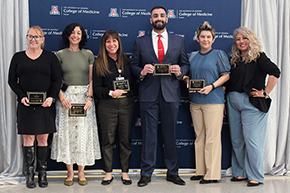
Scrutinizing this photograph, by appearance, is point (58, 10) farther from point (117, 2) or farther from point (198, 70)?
point (198, 70)

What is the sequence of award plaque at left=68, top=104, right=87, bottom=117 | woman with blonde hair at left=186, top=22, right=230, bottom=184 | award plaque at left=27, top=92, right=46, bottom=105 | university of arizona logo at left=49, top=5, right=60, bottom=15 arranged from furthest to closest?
1. university of arizona logo at left=49, top=5, right=60, bottom=15
2. woman with blonde hair at left=186, top=22, right=230, bottom=184
3. award plaque at left=68, top=104, right=87, bottom=117
4. award plaque at left=27, top=92, right=46, bottom=105

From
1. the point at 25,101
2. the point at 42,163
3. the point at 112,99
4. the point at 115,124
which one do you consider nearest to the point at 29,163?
the point at 42,163

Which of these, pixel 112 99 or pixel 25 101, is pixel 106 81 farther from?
pixel 25 101

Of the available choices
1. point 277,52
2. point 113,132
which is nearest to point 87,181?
point 113,132

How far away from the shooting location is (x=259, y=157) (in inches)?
118

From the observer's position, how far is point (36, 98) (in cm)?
278

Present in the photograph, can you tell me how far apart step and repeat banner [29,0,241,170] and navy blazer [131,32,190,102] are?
1.39ft

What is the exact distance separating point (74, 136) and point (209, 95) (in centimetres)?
174

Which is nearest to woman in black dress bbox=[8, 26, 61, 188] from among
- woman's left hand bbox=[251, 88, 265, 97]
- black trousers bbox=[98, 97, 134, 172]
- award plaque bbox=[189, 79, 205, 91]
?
black trousers bbox=[98, 97, 134, 172]

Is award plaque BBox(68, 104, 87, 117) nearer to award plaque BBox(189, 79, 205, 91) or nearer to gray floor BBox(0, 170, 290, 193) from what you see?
gray floor BBox(0, 170, 290, 193)

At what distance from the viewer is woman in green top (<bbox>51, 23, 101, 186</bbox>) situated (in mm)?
2949

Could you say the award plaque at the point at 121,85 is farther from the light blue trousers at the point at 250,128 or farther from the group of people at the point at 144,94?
the light blue trousers at the point at 250,128

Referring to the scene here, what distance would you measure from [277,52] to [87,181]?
3.18m

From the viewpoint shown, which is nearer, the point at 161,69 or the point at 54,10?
the point at 161,69
